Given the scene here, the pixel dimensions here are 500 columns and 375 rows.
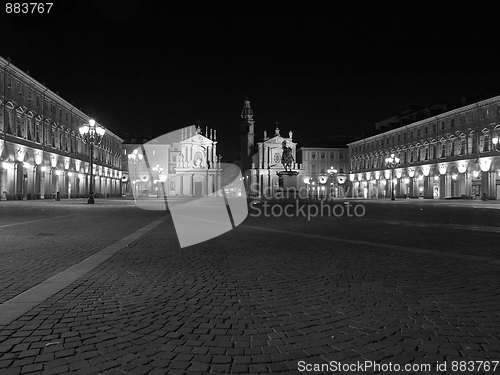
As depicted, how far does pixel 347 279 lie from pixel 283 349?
3311 mm

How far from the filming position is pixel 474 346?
13.0 ft

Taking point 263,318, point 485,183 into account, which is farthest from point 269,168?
point 263,318

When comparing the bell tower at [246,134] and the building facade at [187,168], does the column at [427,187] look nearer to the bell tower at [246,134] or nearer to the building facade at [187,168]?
the building facade at [187,168]

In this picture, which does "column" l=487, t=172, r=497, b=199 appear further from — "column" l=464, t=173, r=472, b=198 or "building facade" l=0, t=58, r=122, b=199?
"building facade" l=0, t=58, r=122, b=199

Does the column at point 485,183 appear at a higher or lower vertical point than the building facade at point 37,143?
lower

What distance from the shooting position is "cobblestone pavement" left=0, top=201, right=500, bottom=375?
3625 millimetres

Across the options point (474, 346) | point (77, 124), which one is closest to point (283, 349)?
point (474, 346)

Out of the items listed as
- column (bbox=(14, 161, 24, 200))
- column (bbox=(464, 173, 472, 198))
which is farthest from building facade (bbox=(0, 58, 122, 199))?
column (bbox=(464, 173, 472, 198))

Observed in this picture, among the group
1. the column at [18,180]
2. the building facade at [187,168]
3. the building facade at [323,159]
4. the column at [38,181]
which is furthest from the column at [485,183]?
the building facade at [187,168]

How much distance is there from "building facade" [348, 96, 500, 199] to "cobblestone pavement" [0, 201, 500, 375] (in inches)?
1681

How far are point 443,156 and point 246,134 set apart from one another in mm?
69609

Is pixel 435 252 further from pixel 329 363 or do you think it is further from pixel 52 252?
pixel 52 252

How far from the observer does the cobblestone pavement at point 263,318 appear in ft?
11.9

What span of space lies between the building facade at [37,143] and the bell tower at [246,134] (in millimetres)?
58228
